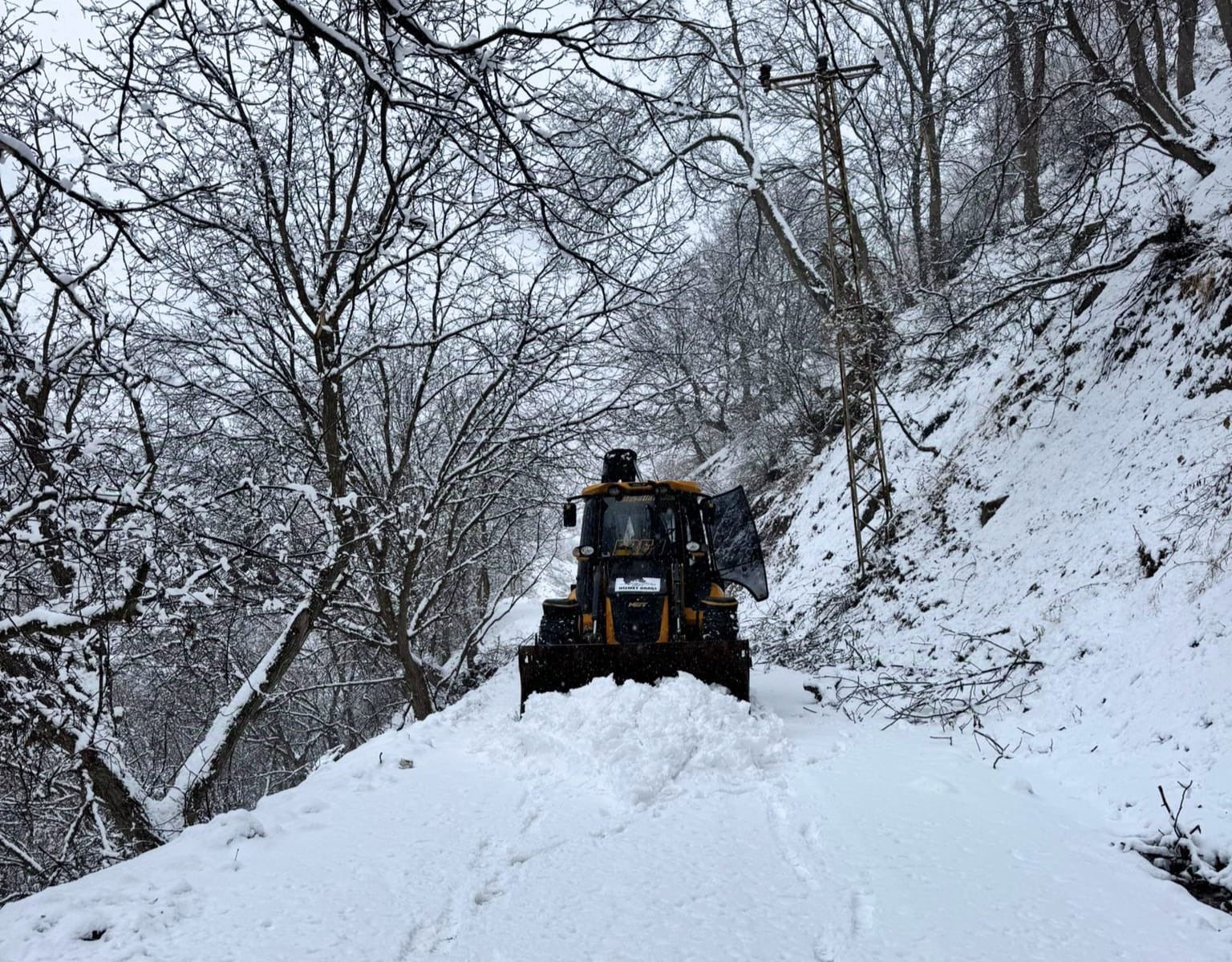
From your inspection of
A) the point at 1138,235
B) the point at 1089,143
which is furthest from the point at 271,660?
the point at 1138,235

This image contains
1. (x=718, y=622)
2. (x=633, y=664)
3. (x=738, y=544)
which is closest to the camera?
(x=633, y=664)

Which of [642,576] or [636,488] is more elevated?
[636,488]

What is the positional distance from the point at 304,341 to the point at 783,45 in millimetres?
10505

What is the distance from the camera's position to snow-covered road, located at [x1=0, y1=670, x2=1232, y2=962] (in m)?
3.04

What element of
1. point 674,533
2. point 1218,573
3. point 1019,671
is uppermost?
point 674,533

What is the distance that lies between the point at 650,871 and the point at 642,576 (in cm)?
450

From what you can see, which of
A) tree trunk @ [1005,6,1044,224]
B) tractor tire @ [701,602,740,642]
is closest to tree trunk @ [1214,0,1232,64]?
tree trunk @ [1005,6,1044,224]

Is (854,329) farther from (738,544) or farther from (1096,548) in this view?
(1096,548)

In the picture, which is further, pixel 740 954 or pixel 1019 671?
pixel 1019 671

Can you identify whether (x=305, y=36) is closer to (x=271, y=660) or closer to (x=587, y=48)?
(x=587, y=48)

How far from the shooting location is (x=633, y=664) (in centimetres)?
709

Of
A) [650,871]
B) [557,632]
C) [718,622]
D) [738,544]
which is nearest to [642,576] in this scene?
[718,622]

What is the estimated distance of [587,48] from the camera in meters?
2.60

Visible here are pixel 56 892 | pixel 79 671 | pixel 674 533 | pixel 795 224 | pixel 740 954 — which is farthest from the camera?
pixel 795 224
